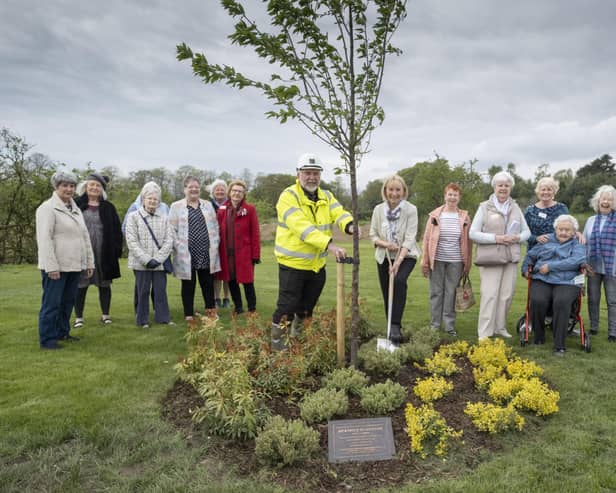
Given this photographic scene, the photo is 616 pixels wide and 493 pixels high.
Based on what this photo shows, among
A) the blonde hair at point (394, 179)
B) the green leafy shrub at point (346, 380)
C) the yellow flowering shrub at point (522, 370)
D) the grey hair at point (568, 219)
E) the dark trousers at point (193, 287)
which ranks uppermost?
the blonde hair at point (394, 179)

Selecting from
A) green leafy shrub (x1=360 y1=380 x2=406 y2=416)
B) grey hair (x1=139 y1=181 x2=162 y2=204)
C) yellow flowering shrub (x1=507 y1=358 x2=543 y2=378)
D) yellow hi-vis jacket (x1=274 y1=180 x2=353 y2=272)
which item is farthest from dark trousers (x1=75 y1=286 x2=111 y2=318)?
yellow flowering shrub (x1=507 y1=358 x2=543 y2=378)

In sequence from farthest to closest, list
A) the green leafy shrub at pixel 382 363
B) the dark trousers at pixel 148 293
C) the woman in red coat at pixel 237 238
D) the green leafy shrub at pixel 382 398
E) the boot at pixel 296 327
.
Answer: the woman in red coat at pixel 237 238
the dark trousers at pixel 148 293
the boot at pixel 296 327
the green leafy shrub at pixel 382 363
the green leafy shrub at pixel 382 398

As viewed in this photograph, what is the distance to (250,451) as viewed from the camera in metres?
3.70

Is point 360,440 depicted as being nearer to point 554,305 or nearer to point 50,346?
point 554,305

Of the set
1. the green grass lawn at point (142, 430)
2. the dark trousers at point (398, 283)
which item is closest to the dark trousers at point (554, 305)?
the green grass lawn at point (142, 430)

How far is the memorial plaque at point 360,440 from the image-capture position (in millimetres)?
3621

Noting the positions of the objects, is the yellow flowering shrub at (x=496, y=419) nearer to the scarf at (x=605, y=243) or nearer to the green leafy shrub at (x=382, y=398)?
the green leafy shrub at (x=382, y=398)

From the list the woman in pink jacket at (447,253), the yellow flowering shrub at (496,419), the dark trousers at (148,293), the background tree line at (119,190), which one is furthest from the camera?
the background tree line at (119,190)

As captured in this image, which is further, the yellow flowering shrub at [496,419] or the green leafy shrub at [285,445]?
the yellow flowering shrub at [496,419]

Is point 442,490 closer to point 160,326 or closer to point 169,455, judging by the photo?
point 169,455

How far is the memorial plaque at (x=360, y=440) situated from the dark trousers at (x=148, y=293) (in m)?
4.57

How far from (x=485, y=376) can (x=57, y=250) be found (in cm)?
581

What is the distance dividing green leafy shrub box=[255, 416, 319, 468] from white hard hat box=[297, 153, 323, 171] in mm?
2671

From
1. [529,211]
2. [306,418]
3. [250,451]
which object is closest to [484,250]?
[529,211]
